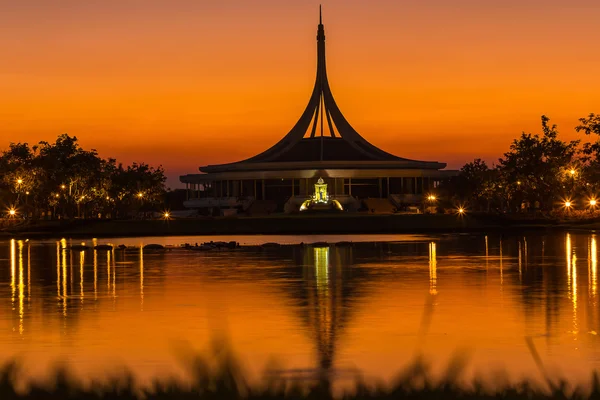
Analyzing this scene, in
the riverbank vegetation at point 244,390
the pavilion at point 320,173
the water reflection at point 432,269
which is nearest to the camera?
the riverbank vegetation at point 244,390

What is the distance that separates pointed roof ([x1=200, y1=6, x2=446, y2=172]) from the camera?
166 metres

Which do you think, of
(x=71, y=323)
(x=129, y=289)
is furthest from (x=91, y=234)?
(x=71, y=323)

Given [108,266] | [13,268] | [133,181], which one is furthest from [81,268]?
[133,181]

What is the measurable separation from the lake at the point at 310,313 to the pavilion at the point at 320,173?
4519 inches

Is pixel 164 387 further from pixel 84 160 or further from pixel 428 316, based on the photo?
pixel 84 160

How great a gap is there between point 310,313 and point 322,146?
152 m

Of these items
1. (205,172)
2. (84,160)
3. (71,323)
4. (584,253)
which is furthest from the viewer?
(205,172)

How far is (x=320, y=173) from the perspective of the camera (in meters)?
161

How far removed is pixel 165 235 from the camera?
3359 inches

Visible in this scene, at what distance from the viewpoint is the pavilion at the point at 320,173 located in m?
161

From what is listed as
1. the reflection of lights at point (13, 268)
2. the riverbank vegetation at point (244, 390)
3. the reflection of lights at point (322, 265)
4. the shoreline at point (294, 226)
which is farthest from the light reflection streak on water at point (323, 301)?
the shoreline at point (294, 226)

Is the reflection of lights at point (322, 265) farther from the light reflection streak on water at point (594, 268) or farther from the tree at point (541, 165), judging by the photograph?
the tree at point (541, 165)

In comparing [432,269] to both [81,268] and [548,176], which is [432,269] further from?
[548,176]

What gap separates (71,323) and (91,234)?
65.6 m
